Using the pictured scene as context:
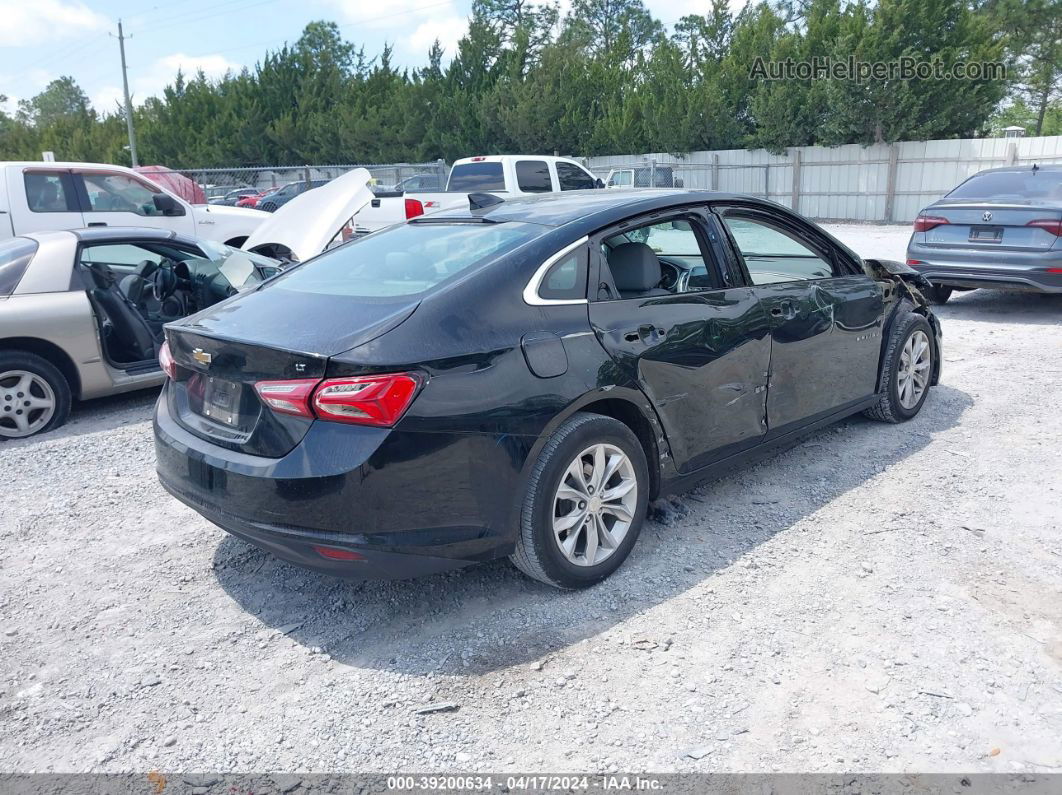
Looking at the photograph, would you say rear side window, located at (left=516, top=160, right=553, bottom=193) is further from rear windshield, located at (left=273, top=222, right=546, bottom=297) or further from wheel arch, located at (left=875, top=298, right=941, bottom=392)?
rear windshield, located at (left=273, top=222, right=546, bottom=297)

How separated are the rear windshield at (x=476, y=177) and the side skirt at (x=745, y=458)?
35.5 feet

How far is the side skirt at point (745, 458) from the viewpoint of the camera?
12.8 ft

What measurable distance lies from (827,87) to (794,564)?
1023 inches

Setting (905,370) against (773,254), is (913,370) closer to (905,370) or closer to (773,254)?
(905,370)

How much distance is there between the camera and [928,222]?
9.31m

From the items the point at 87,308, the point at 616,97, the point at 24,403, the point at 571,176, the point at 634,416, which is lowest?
the point at 24,403

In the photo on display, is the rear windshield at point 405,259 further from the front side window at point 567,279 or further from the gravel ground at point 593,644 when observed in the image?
the gravel ground at point 593,644

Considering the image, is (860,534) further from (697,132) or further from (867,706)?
(697,132)

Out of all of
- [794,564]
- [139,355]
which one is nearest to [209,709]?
[794,564]

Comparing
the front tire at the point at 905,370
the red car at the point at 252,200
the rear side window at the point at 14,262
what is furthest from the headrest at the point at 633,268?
the red car at the point at 252,200

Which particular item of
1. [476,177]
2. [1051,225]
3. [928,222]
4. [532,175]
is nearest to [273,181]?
[476,177]

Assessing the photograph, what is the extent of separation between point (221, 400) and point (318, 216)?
416cm

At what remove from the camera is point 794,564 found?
3773mm

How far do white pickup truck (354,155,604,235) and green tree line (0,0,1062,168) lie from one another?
14.5m
